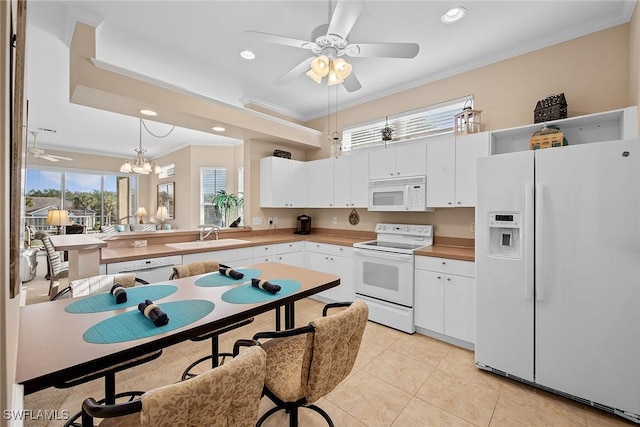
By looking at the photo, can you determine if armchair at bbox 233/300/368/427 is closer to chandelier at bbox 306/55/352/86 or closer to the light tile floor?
the light tile floor

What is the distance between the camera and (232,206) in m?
6.56

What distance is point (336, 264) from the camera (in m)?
3.77

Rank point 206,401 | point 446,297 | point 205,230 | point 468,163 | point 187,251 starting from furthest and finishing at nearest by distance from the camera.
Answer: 1. point 205,230
2. point 187,251
3. point 468,163
4. point 446,297
5. point 206,401

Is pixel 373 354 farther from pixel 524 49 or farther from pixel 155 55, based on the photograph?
pixel 155 55

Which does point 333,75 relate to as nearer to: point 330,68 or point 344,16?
point 330,68

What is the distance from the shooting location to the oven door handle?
116 inches

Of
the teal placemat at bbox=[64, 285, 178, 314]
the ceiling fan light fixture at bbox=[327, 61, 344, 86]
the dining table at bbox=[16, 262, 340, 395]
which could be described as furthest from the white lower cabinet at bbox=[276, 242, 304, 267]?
the ceiling fan light fixture at bbox=[327, 61, 344, 86]

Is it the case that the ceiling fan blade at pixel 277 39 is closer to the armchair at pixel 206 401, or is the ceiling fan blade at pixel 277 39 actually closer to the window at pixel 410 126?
the armchair at pixel 206 401

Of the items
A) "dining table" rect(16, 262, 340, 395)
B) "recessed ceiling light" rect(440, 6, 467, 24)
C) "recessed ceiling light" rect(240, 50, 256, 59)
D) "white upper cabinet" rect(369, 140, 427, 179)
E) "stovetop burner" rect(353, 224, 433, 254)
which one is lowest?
"dining table" rect(16, 262, 340, 395)

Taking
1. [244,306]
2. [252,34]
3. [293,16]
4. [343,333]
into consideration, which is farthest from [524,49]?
[244,306]

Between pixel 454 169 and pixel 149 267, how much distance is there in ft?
10.9

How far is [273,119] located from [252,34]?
2099 millimetres

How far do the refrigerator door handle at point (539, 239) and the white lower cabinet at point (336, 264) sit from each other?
1.97 metres

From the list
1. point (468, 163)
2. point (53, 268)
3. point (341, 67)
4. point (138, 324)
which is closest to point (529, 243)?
point (468, 163)
